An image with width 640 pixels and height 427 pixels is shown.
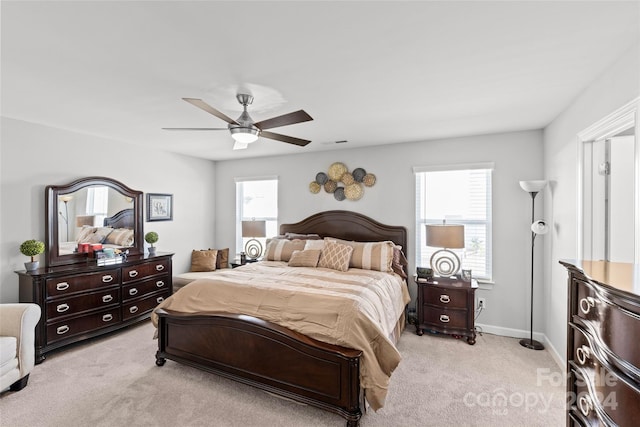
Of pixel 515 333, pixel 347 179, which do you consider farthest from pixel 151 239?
pixel 515 333

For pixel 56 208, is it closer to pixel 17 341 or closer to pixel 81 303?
pixel 81 303

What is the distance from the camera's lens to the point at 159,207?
15.1 feet

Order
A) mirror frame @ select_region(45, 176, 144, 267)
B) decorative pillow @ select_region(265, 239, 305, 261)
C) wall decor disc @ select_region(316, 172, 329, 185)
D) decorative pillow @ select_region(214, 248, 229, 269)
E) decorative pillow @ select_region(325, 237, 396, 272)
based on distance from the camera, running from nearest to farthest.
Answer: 1. mirror frame @ select_region(45, 176, 144, 267)
2. decorative pillow @ select_region(325, 237, 396, 272)
3. decorative pillow @ select_region(265, 239, 305, 261)
4. wall decor disc @ select_region(316, 172, 329, 185)
5. decorative pillow @ select_region(214, 248, 229, 269)

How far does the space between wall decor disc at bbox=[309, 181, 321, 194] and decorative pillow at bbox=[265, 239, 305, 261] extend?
94 cm

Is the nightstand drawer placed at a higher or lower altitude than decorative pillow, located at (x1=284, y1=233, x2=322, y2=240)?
lower

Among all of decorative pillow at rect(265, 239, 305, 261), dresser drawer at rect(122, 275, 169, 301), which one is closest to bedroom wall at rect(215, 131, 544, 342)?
decorative pillow at rect(265, 239, 305, 261)

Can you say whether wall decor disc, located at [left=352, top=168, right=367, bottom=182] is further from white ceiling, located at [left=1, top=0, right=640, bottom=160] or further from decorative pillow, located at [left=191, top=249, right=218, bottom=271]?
decorative pillow, located at [left=191, top=249, right=218, bottom=271]

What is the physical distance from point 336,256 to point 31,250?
3317 mm

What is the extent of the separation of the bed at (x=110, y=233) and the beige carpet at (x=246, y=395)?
1241 mm

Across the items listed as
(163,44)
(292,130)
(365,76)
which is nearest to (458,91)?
(365,76)

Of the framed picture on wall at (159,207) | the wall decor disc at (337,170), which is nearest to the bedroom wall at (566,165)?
the wall decor disc at (337,170)

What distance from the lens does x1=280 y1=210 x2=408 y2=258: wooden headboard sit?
414cm

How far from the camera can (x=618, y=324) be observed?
111 centimetres

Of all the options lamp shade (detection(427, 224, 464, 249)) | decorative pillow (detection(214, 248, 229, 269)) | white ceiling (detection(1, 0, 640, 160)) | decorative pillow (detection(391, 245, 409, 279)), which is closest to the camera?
white ceiling (detection(1, 0, 640, 160))
